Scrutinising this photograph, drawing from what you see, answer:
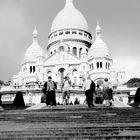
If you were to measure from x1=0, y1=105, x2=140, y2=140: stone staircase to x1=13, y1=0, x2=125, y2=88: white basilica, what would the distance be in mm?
53810

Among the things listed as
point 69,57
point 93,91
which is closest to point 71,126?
point 93,91

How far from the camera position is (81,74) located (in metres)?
74.0

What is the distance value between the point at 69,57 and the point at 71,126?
224 feet

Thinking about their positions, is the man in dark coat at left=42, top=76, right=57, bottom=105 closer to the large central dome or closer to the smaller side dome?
the smaller side dome

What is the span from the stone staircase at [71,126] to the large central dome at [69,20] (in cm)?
7914

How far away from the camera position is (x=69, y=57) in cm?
7838

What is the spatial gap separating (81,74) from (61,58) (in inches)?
269

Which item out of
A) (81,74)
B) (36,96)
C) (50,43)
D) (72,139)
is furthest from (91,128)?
(50,43)

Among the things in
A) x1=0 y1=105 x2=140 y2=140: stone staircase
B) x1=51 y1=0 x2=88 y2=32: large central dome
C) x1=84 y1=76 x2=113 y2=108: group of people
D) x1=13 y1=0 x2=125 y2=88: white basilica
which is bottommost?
x1=0 y1=105 x2=140 y2=140: stone staircase

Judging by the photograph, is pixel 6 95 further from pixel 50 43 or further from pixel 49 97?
pixel 50 43

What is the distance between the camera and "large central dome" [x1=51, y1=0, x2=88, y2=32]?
9156cm

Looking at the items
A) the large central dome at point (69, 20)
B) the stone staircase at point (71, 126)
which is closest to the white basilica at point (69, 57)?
the large central dome at point (69, 20)

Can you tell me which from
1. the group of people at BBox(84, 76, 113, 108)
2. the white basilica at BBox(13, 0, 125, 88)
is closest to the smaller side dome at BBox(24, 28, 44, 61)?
the white basilica at BBox(13, 0, 125, 88)

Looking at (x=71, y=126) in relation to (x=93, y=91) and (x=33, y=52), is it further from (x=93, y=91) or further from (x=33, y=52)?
(x=33, y=52)
